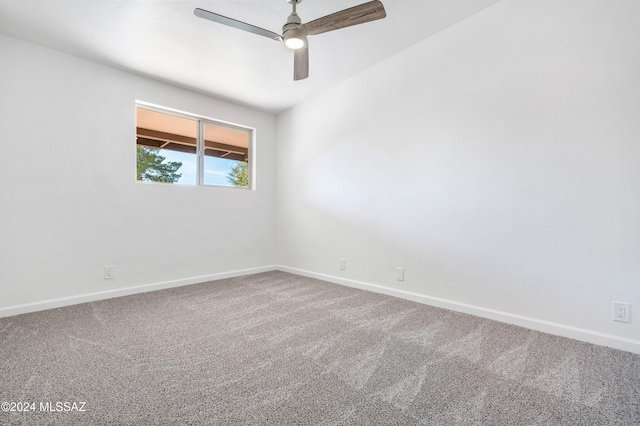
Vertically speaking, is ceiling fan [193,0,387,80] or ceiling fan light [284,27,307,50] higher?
ceiling fan [193,0,387,80]

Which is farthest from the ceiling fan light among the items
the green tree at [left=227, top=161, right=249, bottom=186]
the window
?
the green tree at [left=227, top=161, right=249, bottom=186]

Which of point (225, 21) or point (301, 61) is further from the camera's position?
point (301, 61)

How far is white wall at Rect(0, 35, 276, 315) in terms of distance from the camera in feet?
8.43

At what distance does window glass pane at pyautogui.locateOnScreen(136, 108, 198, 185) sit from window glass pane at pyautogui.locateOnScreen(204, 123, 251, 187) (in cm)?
18

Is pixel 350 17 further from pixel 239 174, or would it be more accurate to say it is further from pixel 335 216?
pixel 239 174

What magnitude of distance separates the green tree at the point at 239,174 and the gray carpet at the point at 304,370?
2059 mm

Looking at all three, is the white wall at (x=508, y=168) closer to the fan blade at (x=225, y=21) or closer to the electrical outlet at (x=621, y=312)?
the electrical outlet at (x=621, y=312)

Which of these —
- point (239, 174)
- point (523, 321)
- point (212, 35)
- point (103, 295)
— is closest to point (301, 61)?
point (212, 35)

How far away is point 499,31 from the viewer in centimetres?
242

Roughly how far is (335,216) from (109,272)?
2.56 metres

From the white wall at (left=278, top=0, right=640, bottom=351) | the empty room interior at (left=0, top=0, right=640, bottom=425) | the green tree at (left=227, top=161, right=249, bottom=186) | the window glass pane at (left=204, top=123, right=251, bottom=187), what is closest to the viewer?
the empty room interior at (left=0, top=0, right=640, bottom=425)

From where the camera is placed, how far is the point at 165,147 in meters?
3.61

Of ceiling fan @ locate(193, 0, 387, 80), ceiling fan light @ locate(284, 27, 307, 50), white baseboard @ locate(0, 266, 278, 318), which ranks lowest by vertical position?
white baseboard @ locate(0, 266, 278, 318)

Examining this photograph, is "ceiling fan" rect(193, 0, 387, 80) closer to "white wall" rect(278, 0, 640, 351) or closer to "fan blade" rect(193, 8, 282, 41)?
"fan blade" rect(193, 8, 282, 41)
